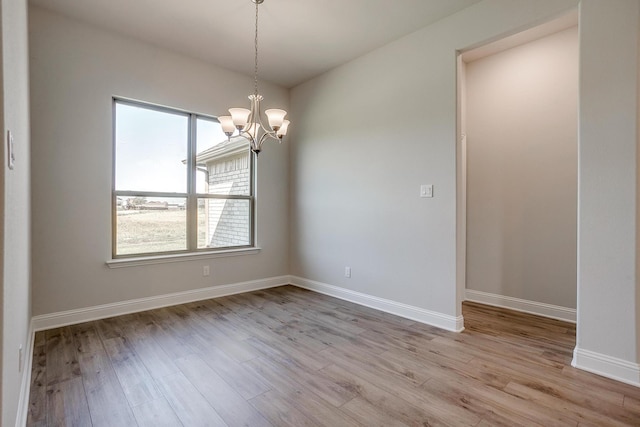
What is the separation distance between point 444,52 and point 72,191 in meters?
3.90

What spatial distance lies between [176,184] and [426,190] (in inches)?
116

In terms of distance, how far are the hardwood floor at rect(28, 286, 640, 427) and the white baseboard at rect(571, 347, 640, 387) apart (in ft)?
0.24

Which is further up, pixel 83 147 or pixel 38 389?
pixel 83 147

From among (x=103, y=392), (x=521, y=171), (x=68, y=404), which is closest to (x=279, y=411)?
(x=103, y=392)

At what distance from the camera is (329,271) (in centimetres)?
419

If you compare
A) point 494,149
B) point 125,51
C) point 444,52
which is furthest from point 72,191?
point 494,149

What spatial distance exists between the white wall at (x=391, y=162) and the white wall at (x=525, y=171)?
3.54ft

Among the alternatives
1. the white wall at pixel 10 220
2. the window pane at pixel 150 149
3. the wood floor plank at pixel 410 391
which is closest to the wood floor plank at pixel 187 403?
the white wall at pixel 10 220

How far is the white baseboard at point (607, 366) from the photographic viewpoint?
2021 millimetres

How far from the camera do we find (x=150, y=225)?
3.62 m

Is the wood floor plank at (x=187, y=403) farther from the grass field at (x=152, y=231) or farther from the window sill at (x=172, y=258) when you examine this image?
the grass field at (x=152, y=231)

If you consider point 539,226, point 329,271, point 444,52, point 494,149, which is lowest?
point 329,271

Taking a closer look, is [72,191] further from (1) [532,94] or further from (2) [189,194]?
(1) [532,94]

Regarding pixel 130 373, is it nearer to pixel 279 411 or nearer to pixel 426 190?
pixel 279 411
